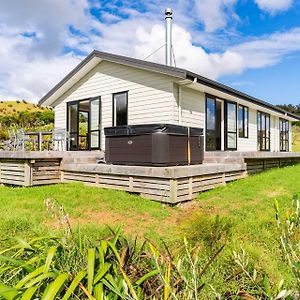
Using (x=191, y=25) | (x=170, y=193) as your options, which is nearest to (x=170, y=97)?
(x=170, y=193)

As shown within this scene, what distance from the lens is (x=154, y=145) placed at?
692cm

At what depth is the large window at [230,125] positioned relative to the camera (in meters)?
12.6

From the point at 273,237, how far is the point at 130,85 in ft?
26.7

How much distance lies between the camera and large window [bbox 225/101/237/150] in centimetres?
1262

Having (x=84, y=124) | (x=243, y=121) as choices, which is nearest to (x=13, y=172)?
(x=84, y=124)

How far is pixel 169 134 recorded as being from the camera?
697cm

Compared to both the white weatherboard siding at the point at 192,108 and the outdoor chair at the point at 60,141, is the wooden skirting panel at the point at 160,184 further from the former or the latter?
the outdoor chair at the point at 60,141

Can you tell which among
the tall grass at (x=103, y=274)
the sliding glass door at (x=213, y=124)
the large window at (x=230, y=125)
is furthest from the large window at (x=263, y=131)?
the tall grass at (x=103, y=274)

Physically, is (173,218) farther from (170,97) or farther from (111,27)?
(111,27)

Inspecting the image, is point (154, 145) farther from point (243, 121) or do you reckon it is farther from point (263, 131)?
point (263, 131)

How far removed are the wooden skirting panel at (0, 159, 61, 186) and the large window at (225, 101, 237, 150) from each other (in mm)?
7301

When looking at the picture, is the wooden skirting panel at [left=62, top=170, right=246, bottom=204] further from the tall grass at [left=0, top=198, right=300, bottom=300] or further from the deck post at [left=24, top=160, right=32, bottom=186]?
the tall grass at [left=0, top=198, right=300, bottom=300]

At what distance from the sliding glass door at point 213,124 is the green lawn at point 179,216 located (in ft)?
11.2

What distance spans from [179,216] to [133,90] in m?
6.30
